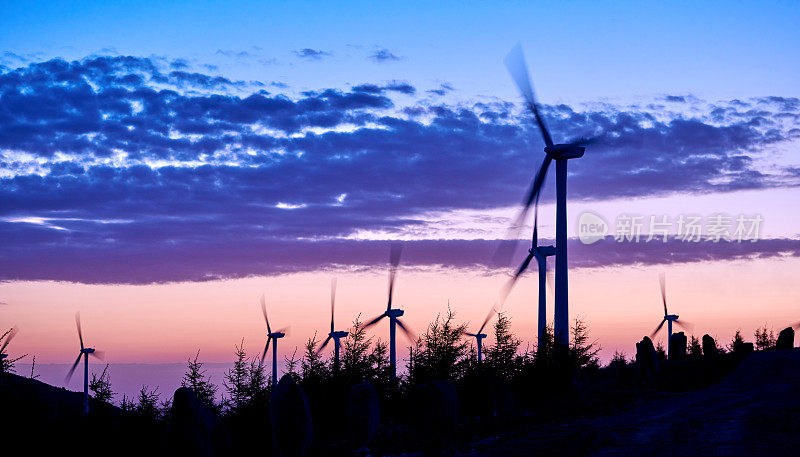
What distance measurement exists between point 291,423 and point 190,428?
281 cm

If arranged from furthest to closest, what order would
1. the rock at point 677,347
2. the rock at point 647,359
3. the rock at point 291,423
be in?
the rock at point 677,347
the rock at point 647,359
the rock at point 291,423

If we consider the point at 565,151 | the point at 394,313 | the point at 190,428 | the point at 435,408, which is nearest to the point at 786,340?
the point at 565,151

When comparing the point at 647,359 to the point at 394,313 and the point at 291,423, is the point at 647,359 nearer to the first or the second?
the point at 394,313

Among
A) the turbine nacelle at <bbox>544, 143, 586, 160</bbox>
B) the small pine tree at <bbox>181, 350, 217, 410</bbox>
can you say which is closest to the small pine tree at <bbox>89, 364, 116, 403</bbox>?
the small pine tree at <bbox>181, 350, 217, 410</bbox>

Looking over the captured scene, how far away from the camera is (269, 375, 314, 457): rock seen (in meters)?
22.8

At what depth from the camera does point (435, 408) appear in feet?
87.3

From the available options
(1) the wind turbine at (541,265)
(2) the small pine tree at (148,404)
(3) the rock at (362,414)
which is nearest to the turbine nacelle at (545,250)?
(1) the wind turbine at (541,265)

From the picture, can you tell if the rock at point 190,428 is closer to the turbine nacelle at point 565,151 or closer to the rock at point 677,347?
the turbine nacelle at point 565,151

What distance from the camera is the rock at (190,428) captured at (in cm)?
2114

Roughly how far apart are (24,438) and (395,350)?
28.2 m

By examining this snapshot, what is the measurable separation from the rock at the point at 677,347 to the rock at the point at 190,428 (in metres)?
42.8

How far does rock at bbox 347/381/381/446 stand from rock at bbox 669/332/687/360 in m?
37.5

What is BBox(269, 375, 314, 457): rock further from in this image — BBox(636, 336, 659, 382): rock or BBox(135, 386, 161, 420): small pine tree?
BBox(636, 336, 659, 382): rock

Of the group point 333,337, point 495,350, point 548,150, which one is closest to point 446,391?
point 495,350
